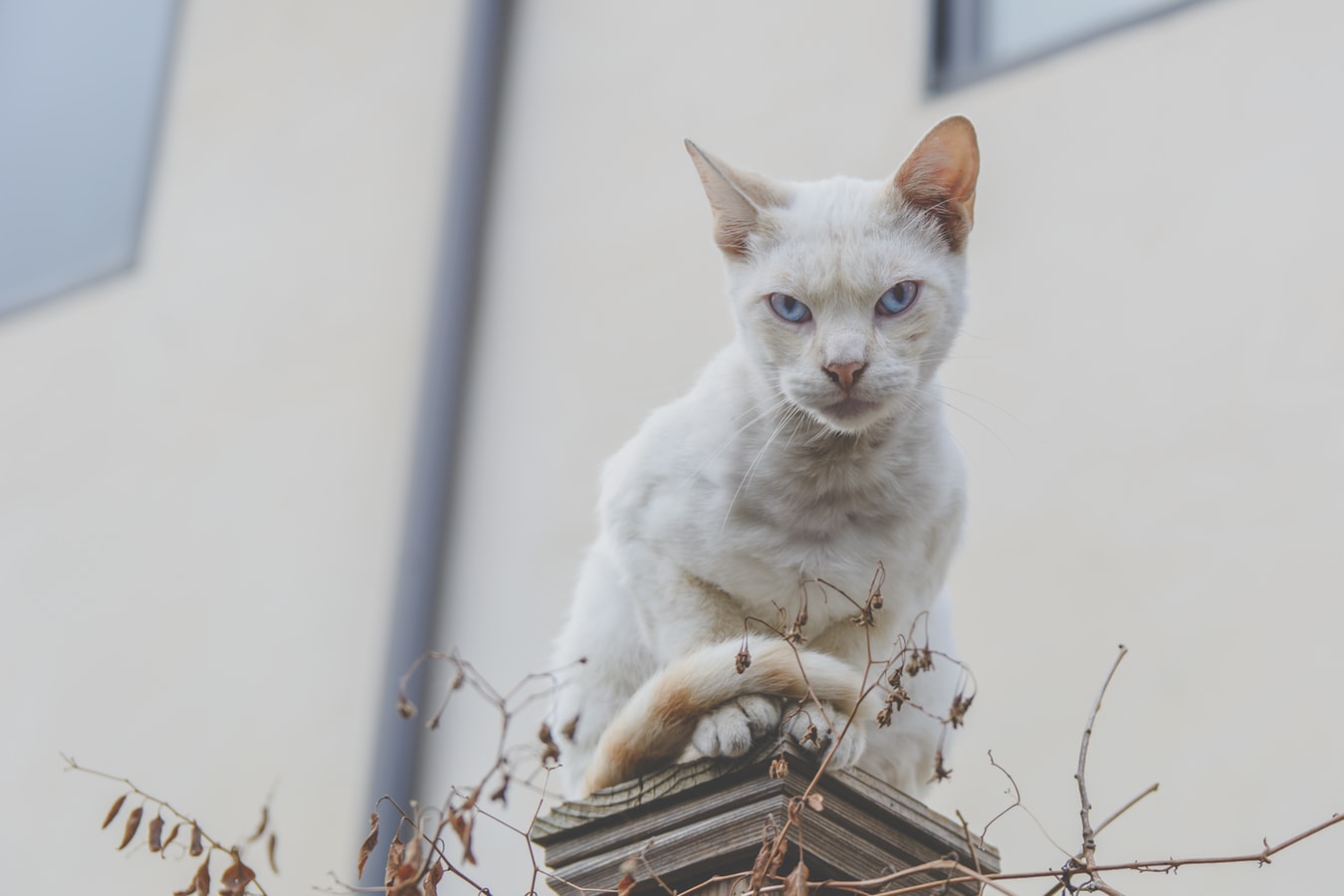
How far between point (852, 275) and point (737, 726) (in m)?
0.50

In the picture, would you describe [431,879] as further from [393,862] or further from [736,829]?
[736,829]

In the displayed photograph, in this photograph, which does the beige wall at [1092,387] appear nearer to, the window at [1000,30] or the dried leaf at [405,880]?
the window at [1000,30]

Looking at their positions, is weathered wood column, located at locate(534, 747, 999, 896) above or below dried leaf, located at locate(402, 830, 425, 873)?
above

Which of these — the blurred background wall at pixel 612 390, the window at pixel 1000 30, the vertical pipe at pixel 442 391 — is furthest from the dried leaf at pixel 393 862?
the window at pixel 1000 30

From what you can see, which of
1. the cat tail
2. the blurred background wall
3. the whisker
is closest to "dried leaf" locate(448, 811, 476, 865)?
the cat tail

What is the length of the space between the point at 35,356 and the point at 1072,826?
3496mm

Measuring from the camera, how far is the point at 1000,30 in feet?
10.6

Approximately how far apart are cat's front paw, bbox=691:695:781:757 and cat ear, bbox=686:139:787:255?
1.89 ft

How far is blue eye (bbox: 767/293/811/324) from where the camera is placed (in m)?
1.51

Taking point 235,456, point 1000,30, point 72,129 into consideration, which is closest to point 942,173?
point 1000,30

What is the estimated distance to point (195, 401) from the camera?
4.07 metres

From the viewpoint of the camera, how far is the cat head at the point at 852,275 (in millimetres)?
1450

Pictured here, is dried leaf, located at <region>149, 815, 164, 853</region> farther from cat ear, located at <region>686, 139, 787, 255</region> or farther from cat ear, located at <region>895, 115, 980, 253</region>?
cat ear, located at <region>895, 115, 980, 253</region>

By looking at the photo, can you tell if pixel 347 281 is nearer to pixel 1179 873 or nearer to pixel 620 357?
pixel 620 357
